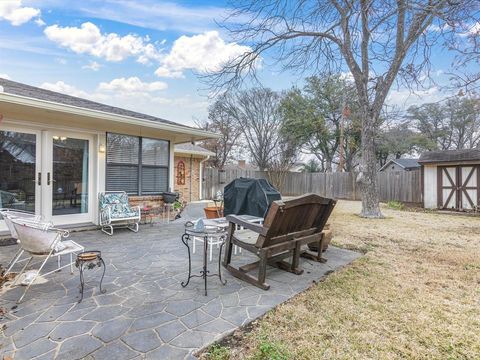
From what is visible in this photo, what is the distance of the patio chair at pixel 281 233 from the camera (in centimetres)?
302

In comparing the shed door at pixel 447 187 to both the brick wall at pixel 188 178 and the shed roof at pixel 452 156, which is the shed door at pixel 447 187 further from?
the brick wall at pixel 188 178

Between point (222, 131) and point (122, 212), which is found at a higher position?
point (222, 131)

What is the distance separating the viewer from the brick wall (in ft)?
40.7

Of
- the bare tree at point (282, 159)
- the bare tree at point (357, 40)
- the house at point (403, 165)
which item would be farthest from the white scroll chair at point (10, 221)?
the house at point (403, 165)

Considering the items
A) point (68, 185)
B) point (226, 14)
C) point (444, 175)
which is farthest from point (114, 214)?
point (444, 175)

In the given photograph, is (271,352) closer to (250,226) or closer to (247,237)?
(250,226)

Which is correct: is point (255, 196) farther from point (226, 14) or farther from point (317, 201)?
point (226, 14)

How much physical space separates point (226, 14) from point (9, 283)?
20.9 ft

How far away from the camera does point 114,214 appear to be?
18.9ft

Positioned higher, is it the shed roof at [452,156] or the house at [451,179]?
the shed roof at [452,156]

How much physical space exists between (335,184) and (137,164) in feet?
41.9

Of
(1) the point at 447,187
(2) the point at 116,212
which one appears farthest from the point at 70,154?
(1) the point at 447,187

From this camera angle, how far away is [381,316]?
253cm

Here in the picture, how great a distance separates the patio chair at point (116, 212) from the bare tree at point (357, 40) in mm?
3872
